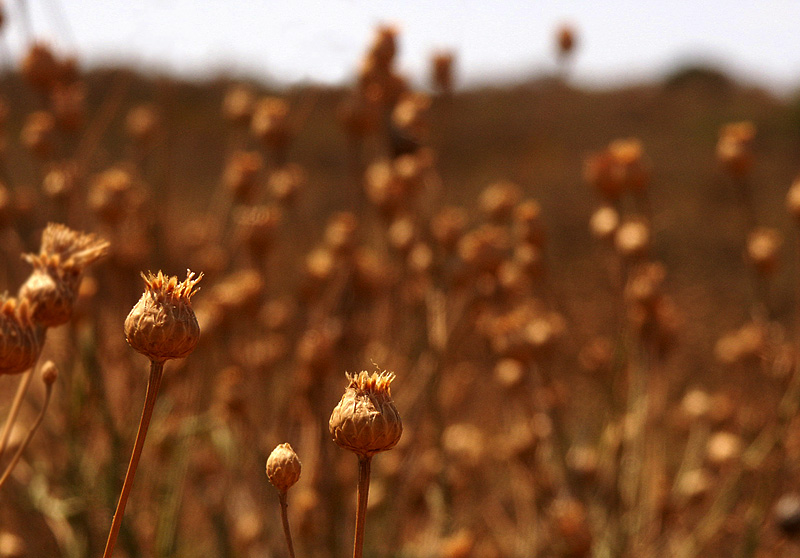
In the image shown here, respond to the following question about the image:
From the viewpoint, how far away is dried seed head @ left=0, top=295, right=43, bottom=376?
12.4 inches

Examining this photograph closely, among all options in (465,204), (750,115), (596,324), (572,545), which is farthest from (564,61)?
(750,115)

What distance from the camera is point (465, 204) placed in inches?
128

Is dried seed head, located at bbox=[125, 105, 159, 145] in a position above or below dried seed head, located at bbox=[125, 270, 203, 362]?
below

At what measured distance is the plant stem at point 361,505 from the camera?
0.24 metres

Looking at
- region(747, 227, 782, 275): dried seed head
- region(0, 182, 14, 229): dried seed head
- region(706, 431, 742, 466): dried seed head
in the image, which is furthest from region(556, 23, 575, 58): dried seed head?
region(0, 182, 14, 229): dried seed head

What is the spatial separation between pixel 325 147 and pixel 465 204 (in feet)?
4.09

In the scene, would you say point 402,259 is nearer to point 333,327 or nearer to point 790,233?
point 333,327

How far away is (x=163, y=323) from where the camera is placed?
27 centimetres

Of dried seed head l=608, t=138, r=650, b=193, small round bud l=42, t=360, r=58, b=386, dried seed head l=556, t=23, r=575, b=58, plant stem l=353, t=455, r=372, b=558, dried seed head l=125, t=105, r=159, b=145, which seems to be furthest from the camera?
dried seed head l=125, t=105, r=159, b=145

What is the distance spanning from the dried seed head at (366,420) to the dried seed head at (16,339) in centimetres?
13

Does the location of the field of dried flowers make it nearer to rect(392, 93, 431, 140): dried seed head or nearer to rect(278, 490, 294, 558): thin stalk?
rect(392, 93, 431, 140): dried seed head

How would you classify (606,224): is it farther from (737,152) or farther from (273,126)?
(273,126)

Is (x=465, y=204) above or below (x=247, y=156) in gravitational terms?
below

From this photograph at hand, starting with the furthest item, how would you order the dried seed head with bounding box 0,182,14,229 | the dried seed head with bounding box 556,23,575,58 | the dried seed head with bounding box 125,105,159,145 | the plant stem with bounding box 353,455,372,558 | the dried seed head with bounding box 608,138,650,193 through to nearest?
the dried seed head with bounding box 125,105,159,145
the dried seed head with bounding box 556,23,575,58
the dried seed head with bounding box 608,138,650,193
the dried seed head with bounding box 0,182,14,229
the plant stem with bounding box 353,455,372,558
